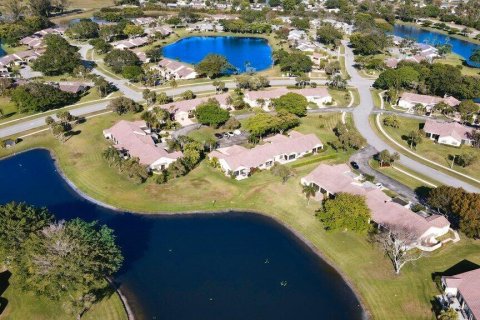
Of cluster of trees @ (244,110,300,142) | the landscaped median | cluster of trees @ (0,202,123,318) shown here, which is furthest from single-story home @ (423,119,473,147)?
cluster of trees @ (0,202,123,318)

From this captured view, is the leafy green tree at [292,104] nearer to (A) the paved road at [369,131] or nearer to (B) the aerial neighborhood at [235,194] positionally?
(B) the aerial neighborhood at [235,194]

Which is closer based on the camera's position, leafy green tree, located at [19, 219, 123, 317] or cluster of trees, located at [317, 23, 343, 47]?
leafy green tree, located at [19, 219, 123, 317]

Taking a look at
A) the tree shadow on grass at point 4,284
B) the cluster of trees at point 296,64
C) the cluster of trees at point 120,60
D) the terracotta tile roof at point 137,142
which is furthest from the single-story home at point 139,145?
the cluster of trees at point 296,64

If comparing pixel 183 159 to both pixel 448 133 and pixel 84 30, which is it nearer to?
pixel 448 133

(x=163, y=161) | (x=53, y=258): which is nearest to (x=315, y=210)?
(x=163, y=161)

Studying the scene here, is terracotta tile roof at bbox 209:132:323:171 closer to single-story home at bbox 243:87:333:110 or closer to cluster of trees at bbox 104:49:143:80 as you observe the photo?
single-story home at bbox 243:87:333:110
